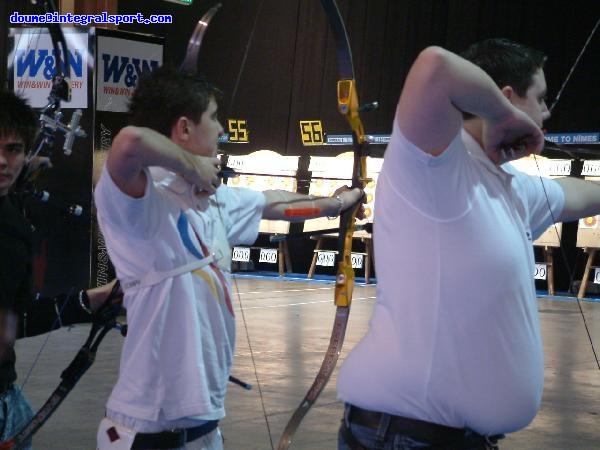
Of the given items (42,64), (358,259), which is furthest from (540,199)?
(358,259)

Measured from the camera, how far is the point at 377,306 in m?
1.75

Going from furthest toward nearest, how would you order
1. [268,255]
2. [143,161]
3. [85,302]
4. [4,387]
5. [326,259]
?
[268,255] → [326,259] → [85,302] → [4,387] → [143,161]

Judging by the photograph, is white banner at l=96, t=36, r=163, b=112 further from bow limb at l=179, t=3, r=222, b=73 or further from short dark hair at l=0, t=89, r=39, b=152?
short dark hair at l=0, t=89, r=39, b=152

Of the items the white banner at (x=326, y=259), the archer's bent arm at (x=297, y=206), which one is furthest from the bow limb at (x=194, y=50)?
the white banner at (x=326, y=259)

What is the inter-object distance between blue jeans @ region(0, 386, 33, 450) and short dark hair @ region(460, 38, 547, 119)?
120 cm

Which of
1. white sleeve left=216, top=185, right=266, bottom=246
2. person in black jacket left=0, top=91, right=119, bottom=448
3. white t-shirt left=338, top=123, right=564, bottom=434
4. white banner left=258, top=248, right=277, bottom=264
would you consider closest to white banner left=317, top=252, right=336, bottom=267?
white banner left=258, top=248, right=277, bottom=264

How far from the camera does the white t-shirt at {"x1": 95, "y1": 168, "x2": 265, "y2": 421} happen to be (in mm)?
2100

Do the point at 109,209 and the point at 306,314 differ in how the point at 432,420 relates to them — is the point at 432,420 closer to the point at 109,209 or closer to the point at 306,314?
the point at 109,209

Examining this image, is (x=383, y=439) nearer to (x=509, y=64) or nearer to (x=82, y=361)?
(x=509, y=64)

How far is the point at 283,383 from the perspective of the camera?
5.81m

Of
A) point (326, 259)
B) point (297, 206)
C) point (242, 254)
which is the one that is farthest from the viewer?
point (242, 254)

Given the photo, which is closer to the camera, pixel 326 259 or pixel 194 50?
pixel 194 50

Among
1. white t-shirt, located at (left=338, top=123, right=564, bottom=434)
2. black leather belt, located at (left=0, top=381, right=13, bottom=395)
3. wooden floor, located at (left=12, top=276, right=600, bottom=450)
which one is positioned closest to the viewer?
white t-shirt, located at (left=338, top=123, right=564, bottom=434)

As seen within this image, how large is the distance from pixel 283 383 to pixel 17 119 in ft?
12.0
